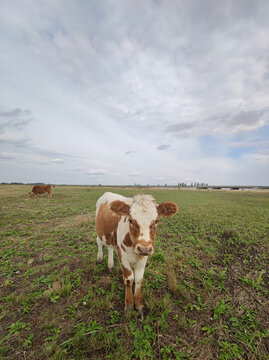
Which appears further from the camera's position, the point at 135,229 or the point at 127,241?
the point at 127,241

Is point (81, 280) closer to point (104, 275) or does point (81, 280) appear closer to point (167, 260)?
point (104, 275)

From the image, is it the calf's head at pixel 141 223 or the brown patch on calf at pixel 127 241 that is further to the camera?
the brown patch on calf at pixel 127 241

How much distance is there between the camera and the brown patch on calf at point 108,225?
4074mm

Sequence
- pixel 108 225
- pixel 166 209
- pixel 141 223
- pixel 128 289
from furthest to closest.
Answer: pixel 108 225 < pixel 166 209 < pixel 128 289 < pixel 141 223

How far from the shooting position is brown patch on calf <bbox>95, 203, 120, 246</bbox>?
4.07 m

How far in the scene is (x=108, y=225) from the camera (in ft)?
14.4

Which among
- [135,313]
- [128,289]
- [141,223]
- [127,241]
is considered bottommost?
[135,313]

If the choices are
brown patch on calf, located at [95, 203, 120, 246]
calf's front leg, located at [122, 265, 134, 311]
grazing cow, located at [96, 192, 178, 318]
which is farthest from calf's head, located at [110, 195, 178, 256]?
brown patch on calf, located at [95, 203, 120, 246]

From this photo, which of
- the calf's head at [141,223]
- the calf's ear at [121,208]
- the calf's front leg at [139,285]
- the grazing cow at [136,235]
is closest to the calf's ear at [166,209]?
the grazing cow at [136,235]

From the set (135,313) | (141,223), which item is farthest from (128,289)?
(141,223)

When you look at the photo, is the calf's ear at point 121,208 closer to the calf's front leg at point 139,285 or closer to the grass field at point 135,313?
the calf's front leg at point 139,285

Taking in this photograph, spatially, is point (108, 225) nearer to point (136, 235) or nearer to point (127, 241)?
point (127, 241)

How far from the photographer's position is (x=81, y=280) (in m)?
4.00

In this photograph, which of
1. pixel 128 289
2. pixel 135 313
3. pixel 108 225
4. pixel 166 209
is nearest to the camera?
pixel 135 313
